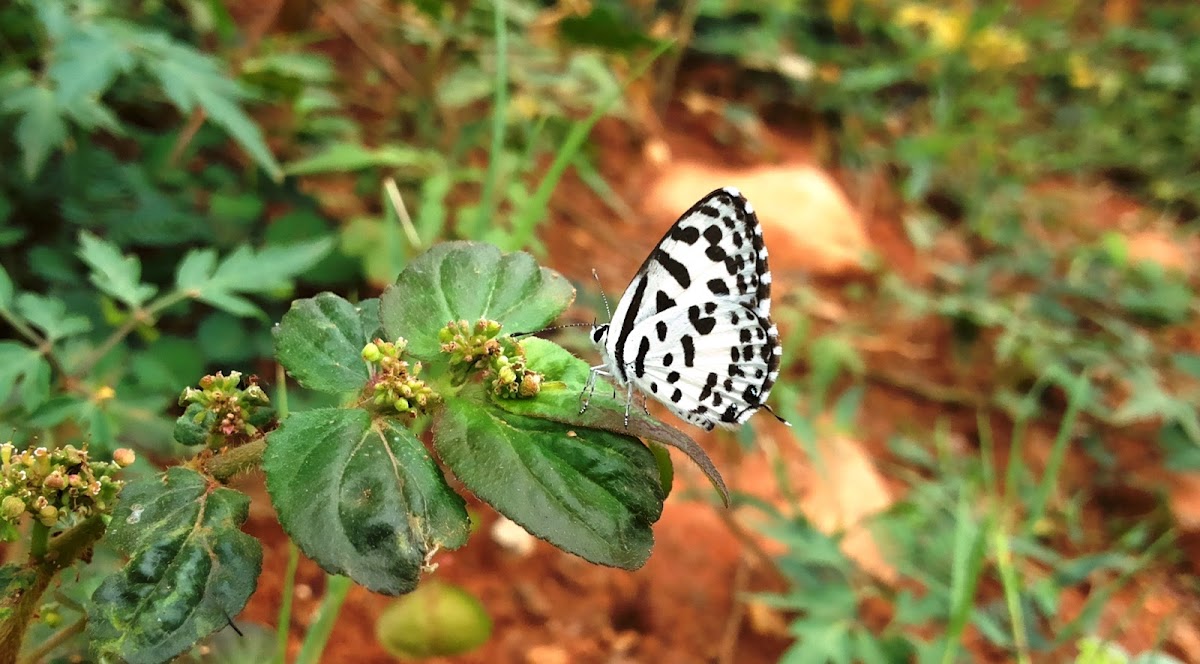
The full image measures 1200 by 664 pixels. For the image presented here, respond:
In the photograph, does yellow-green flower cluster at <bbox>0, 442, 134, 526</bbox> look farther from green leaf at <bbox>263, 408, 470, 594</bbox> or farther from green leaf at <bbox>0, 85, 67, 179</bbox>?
green leaf at <bbox>0, 85, 67, 179</bbox>

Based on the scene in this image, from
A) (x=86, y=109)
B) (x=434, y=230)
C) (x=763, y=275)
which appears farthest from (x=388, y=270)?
(x=763, y=275)

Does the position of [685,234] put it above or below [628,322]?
above

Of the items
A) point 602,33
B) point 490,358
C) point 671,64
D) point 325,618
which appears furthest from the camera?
point 671,64

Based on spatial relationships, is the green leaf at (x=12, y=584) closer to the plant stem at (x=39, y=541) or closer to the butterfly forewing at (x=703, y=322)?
the plant stem at (x=39, y=541)

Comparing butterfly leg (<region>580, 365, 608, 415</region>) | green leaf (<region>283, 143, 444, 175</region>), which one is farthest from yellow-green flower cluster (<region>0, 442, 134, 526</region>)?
green leaf (<region>283, 143, 444, 175</region>)

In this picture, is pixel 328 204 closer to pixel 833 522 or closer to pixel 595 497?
pixel 833 522

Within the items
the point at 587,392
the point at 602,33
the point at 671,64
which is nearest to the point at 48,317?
the point at 587,392

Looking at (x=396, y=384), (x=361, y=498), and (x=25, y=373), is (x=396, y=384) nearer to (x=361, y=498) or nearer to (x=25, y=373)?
(x=361, y=498)
